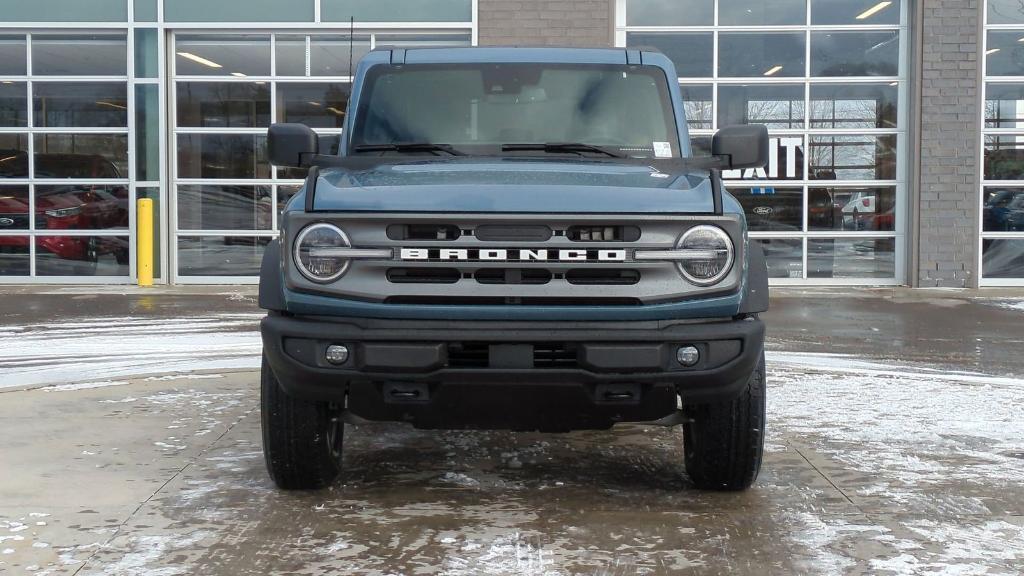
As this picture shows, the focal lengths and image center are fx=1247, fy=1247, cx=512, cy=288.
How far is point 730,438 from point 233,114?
14053 millimetres

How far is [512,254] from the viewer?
451cm

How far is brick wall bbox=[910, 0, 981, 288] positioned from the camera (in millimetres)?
17062

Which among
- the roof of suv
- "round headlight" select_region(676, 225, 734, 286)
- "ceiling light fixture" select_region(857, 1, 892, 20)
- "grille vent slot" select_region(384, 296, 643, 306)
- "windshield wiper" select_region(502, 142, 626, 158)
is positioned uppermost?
"ceiling light fixture" select_region(857, 1, 892, 20)

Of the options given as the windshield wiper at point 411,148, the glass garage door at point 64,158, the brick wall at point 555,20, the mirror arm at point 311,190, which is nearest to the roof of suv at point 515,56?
the windshield wiper at point 411,148

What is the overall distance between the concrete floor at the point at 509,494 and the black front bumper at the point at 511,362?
1.69 ft

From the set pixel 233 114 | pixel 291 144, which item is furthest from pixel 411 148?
pixel 233 114

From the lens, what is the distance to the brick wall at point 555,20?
56.2 ft

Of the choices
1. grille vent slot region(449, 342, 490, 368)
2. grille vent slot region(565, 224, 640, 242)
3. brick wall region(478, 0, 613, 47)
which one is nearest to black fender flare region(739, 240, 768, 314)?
grille vent slot region(565, 224, 640, 242)

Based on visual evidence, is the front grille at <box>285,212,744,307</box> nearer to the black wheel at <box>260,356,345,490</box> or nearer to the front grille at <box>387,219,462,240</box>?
the front grille at <box>387,219,462,240</box>

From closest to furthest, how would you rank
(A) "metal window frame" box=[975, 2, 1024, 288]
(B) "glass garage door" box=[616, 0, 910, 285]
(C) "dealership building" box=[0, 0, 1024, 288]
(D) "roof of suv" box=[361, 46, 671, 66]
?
(D) "roof of suv" box=[361, 46, 671, 66]
(A) "metal window frame" box=[975, 2, 1024, 288]
(C) "dealership building" box=[0, 0, 1024, 288]
(B) "glass garage door" box=[616, 0, 910, 285]

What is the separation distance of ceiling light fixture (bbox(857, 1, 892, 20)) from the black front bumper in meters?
14.2

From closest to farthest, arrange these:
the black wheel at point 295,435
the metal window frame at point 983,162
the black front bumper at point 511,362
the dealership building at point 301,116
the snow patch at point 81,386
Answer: the black front bumper at point 511,362 < the black wheel at point 295,435 < the snow patch at point 81,386 < the metal window frame at point 983,162 < the dealership building at point 301,116

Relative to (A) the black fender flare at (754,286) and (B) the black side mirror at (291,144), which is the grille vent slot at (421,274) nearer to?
(A) the black fender flare at (754,286)

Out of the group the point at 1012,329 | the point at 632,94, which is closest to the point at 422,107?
the point at 632,94
